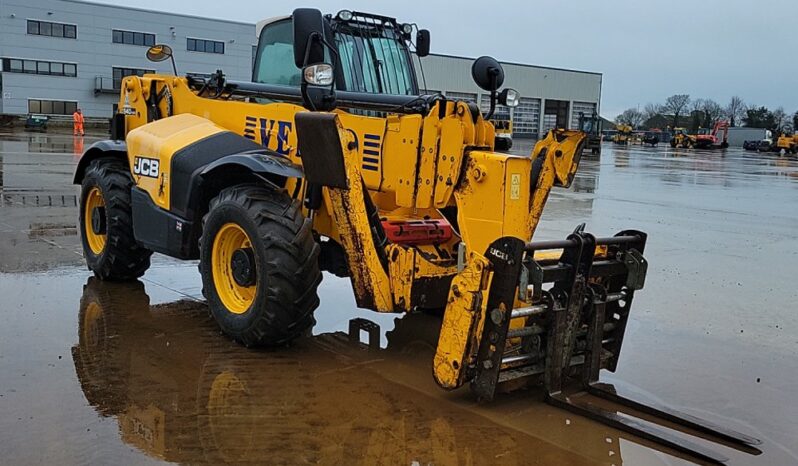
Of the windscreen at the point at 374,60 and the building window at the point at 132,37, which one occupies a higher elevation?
the building window at the point at 132,37

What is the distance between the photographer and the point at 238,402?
452cm

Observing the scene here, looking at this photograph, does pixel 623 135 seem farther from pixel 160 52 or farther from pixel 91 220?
pixel 91 220

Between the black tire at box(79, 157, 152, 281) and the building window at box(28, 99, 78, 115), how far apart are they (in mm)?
50860

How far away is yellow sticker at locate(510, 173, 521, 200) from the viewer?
15.1 ft

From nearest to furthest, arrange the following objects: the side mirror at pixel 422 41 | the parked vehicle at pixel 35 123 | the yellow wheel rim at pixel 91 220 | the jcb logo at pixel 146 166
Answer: the jcb logo at pixel 146 166
the side mirror at pixel 422 41
the yellow wheel rim at pixel 91 220
the parked vehicle at pixel 35 123

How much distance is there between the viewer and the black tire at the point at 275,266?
199 inches

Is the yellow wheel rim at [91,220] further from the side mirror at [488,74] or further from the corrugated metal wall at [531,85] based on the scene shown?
the corrugated metal wall at [531,85]

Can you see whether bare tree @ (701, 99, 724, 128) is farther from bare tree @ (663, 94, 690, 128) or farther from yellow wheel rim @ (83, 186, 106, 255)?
yellow wheel rim @ (83, 186, 106, 255)

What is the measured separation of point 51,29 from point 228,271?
54.5 metres

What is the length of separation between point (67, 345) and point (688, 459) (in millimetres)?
4044

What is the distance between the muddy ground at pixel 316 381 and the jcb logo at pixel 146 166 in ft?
3.57

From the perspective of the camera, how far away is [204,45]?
191ft

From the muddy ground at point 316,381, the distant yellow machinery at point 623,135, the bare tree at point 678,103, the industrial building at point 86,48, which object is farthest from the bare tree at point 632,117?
the muddy ground at point 316,381

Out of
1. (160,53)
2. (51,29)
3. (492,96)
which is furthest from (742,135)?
(492,96)
